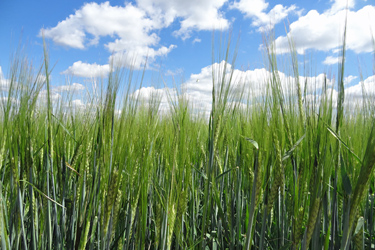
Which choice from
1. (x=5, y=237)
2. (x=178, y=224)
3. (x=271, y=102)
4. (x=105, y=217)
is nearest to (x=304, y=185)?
(x=271, y=102)

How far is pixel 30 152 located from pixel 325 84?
125 cm

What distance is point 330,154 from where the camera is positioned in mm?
943

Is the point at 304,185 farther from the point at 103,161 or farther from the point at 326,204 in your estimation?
the point at 103,161

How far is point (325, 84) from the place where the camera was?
3.43 feet

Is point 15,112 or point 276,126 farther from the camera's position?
point 15,112

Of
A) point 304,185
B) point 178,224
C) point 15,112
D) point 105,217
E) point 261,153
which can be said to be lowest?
point 178,224

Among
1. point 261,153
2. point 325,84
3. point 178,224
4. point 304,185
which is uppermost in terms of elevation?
point 325,84

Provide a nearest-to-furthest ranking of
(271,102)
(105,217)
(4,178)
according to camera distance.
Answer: (105,217) < (271,102) < (4,178)

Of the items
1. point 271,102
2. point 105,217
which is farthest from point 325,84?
point 105,217

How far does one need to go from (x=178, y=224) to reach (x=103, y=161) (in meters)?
0.42

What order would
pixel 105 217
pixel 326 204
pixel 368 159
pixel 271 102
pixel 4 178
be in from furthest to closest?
1. pixel 4 178
2. pixel 271 102
3. pixel 326 204
4. pixel 105 217
5. pixel 368 159

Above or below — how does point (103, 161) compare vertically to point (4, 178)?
above

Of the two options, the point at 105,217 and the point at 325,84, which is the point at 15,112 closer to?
the point at 105,217

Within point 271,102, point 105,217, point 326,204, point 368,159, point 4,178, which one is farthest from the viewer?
point 4,178
